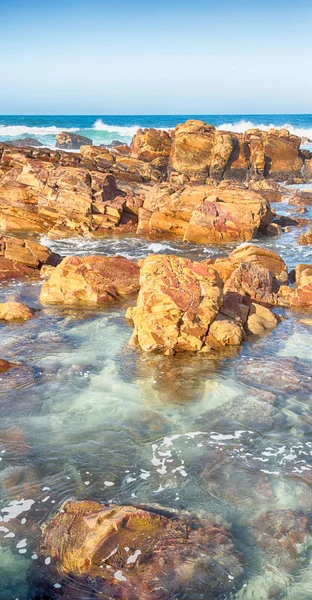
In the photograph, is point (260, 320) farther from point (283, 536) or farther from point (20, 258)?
point (20, 258)

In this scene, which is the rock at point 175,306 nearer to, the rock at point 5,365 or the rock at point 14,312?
the rock at point 5,365

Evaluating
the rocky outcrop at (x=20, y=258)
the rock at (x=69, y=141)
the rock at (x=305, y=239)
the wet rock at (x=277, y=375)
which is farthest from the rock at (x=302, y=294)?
the rock at (x=69, y=141)

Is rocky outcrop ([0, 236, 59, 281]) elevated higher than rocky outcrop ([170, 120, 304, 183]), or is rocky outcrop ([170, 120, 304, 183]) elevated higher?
rocky outcrop ([170, 120, 304, 183])

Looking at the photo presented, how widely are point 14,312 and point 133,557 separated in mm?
9134

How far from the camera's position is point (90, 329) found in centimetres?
1313

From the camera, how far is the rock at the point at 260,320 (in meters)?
12.9

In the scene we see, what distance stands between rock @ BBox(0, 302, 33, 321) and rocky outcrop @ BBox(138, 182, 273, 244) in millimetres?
11766

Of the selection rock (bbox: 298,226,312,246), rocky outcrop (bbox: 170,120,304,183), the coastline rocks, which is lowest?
rock (bbox: 298,226,312,246)

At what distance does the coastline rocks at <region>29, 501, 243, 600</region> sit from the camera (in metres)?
5.17

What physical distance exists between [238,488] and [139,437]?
1.90 m

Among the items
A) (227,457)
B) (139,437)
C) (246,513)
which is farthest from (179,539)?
(139,437)

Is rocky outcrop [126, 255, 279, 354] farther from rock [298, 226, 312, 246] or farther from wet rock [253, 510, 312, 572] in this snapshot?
rock [298, 226, 312, 246]

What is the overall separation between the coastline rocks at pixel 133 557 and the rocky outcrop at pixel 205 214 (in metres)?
18.8

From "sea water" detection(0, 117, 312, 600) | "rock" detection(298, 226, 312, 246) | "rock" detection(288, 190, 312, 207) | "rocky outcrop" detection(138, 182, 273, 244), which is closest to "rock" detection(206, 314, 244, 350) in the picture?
"sea water" detection(0, 117, 312, 600)
